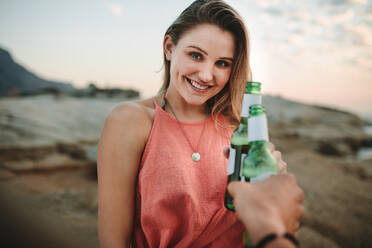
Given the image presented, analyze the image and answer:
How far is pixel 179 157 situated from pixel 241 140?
1.91ft

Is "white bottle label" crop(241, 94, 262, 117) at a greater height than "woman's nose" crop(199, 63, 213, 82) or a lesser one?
lesser

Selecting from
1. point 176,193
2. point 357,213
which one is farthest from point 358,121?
point 176,193

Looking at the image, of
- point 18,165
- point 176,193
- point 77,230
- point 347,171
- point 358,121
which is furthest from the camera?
point 358,121

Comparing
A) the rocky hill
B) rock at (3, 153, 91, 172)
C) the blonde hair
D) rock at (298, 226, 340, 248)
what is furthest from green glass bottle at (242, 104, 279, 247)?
the rocky hill

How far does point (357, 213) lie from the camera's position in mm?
4863

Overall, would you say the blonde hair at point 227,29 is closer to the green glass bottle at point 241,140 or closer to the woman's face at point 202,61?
the woman's face at point 202,61

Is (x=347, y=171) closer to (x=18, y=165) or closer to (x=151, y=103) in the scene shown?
(x=151, y=103)

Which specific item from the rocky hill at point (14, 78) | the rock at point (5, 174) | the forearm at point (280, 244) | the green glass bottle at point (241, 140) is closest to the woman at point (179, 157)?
the green glass bottle at point (241, 140)

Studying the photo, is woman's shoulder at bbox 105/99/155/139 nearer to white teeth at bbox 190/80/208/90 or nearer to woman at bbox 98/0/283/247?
woman at bbox 98/0/283/247

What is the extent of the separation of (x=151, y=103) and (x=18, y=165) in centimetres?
516

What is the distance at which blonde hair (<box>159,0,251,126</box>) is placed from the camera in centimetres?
186

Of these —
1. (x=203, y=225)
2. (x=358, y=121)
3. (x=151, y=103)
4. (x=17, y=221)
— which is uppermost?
(x=151, y=103)

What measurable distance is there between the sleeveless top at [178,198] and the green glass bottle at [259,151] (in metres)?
0.60

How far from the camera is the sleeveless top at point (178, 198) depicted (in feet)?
5.25
